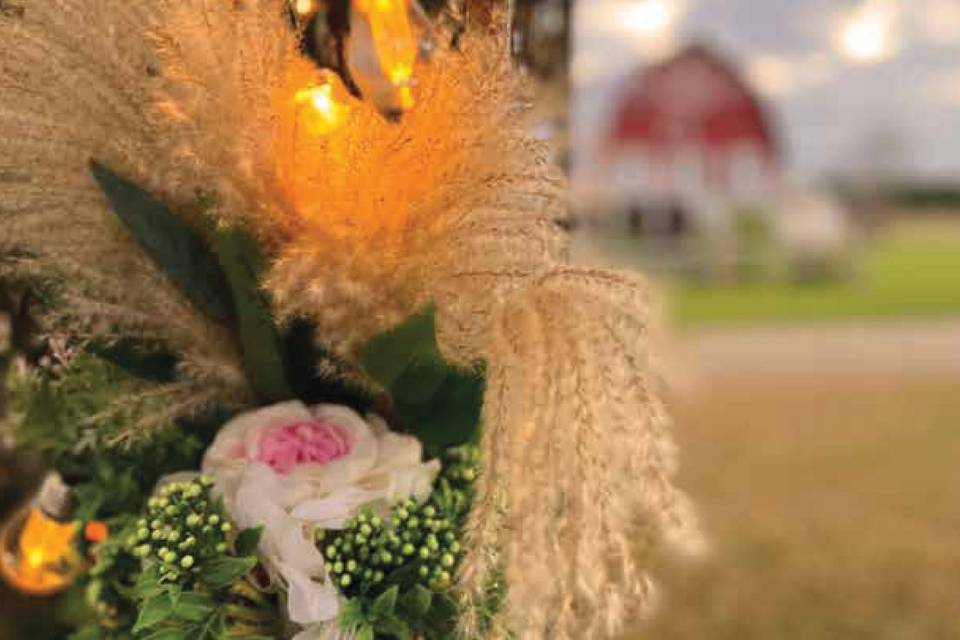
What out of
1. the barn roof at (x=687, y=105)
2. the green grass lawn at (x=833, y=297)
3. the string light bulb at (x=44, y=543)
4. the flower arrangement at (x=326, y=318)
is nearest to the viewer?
the flower arrangement at (x=326, y=318)

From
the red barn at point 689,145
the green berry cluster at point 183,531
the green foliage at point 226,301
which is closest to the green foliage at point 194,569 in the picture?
the green berry cluster at point 183,531

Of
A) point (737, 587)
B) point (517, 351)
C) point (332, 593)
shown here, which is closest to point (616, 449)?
point (517, 351)

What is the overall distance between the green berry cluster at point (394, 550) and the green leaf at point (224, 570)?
0.06 m

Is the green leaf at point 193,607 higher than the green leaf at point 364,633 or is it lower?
higher

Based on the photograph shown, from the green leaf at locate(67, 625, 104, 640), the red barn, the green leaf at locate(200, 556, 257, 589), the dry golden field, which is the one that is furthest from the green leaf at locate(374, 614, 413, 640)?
the red barn

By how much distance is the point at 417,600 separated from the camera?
0.96 m

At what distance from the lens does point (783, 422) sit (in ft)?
18.5

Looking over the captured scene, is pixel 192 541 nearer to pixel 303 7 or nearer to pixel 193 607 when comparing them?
pixel 193 607

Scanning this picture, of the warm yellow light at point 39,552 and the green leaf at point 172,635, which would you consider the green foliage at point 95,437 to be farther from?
the green leaf at point 172,635

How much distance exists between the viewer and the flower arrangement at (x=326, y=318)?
86 cm

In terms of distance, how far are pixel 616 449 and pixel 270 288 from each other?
10.4 inches

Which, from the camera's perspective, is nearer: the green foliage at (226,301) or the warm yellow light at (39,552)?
the green foliage at (226,301)

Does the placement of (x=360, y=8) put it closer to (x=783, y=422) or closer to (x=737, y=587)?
(x=737, y=587)

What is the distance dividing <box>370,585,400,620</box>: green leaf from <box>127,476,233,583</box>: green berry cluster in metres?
0.12
